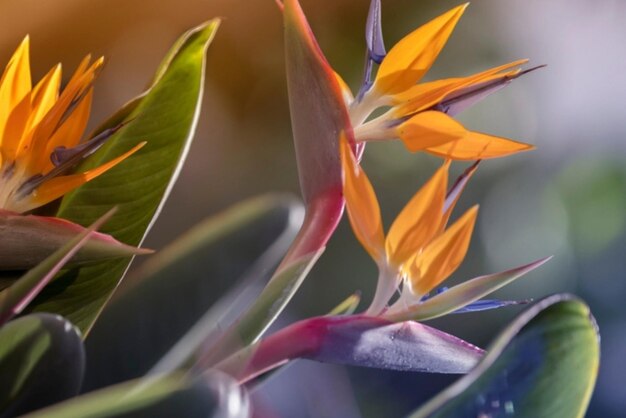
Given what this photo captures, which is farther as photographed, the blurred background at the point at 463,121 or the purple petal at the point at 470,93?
the blurred background at the point at 463,121

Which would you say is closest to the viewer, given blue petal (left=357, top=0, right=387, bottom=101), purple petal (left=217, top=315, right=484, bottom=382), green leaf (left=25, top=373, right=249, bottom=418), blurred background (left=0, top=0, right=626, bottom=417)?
green leaf (left=25, top=373, right=249, bottom=418)

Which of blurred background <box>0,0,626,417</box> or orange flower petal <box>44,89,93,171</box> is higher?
orange flower petal <box>44,89,93,171</box>

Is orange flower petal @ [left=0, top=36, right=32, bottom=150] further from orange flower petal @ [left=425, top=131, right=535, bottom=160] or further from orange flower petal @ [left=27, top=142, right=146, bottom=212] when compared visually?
orange flower petal @ [left=425, top=131, right=535, bottom=160]

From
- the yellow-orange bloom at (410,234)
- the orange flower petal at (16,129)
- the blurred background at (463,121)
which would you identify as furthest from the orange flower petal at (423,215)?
the blurred background at (463,121)

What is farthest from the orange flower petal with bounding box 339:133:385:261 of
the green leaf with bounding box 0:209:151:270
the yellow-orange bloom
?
the green leaf with bounding box 0:209:151:270

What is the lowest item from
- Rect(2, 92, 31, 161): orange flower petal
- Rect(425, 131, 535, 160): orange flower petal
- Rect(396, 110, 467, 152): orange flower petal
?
Rect(425, 131, 535, 160): orange flower petal

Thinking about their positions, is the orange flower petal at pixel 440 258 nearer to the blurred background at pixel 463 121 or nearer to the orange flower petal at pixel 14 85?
the orange flower petal at pixel 14 85

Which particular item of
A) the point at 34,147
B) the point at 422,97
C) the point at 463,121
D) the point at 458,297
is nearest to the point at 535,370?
the point at 458,297
